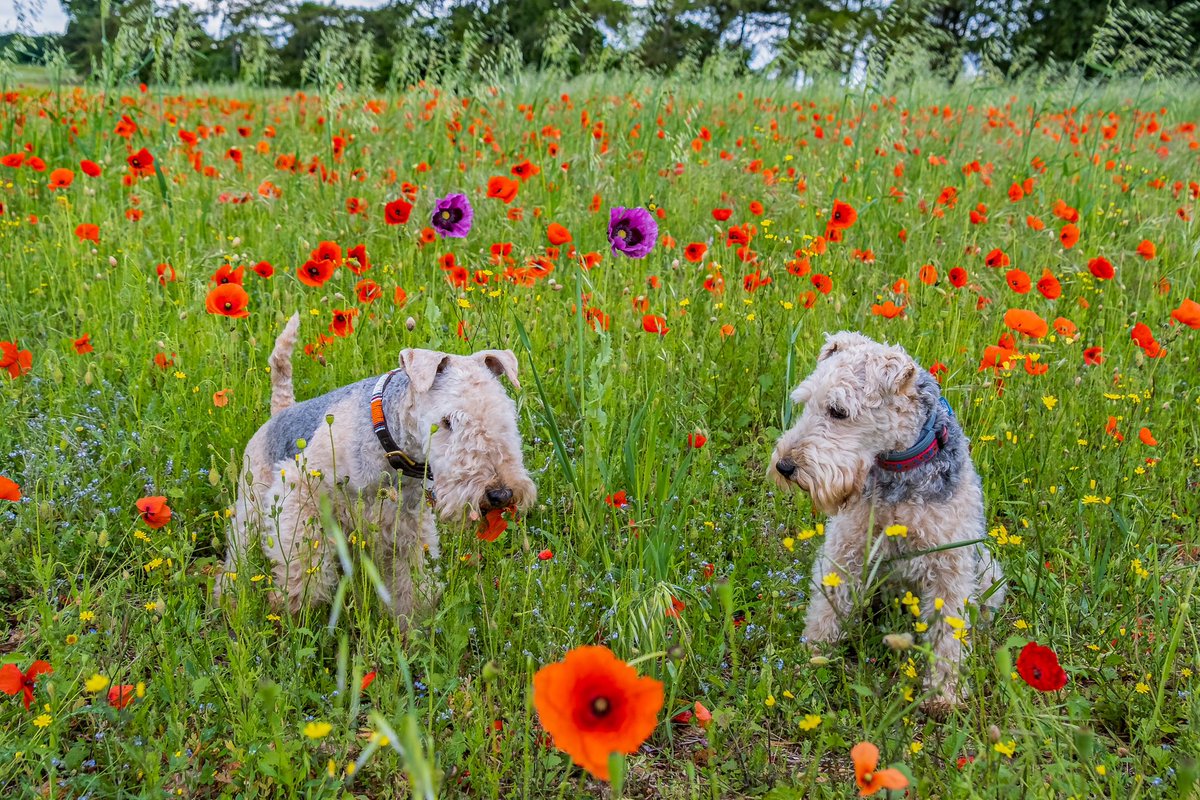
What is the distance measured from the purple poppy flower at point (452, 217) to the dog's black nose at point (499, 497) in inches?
65.1

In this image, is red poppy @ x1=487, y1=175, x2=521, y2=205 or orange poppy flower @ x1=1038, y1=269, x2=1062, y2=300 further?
red poppy @ x1=487, y1=175, x2=521, y2=205

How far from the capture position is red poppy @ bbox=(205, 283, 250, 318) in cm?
296

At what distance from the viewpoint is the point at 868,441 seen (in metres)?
3.00

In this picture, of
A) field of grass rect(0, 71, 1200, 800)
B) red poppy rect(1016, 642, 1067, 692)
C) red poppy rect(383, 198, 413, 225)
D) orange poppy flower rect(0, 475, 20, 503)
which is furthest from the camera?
red poppy rect(383, 198, 413, 225)

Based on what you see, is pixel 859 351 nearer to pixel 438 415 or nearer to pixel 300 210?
pixel 438 415

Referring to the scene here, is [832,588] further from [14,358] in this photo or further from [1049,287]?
[14,358]

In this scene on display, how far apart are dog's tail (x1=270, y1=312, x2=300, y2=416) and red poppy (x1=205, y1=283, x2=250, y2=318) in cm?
27

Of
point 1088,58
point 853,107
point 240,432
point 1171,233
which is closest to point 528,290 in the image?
point 240,432

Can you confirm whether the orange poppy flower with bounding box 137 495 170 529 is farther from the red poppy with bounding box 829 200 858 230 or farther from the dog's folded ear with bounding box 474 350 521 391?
the red poppy with bounding box 829 200 858 230

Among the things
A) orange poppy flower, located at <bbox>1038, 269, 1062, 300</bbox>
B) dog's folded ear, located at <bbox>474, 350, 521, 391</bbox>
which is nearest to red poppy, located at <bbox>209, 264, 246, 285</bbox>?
dog's folded ear, located at <bbox>474, 350, 521, 391</bbox>

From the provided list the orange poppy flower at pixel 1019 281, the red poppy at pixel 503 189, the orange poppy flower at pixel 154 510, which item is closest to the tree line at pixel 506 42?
the red poppy at pixel 503 189

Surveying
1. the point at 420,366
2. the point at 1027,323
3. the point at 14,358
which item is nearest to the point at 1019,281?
the point at 1027,323

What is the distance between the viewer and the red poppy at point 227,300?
9.72ft

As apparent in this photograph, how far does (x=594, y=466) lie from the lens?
116 inches
